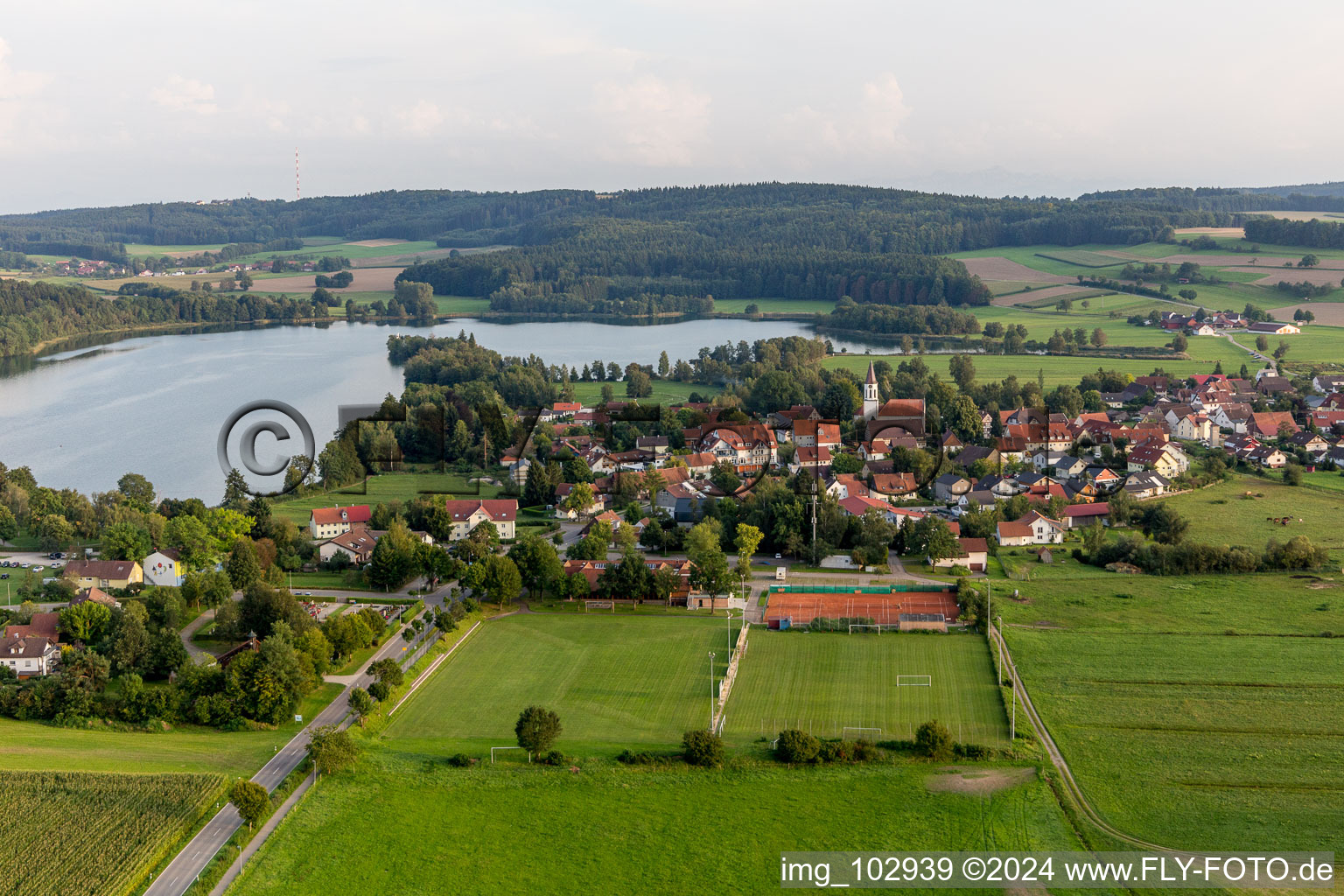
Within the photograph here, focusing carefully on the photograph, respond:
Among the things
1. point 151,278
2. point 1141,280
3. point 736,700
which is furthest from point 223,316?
point 736,700

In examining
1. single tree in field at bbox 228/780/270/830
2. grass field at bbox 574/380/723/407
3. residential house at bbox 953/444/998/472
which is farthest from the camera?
grass field at bbox 574/380/723/407

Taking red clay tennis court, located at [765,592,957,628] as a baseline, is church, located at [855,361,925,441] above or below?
above

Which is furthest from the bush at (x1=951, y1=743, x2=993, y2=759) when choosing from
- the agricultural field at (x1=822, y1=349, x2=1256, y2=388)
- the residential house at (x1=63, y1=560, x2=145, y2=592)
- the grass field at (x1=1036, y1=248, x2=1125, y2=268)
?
the grass field at (x1=1036, y1=248, x2=1125, y2=268)

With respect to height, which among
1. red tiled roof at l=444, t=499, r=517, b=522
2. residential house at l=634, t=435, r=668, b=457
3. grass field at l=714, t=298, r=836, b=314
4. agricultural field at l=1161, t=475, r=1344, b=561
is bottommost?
agricultural field at l=1161, t=475, r=1344, b=561

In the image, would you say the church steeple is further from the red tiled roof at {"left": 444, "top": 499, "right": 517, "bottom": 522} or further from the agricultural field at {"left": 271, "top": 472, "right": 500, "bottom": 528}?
the red tiled roof at {"left": 444, "top": 499, "right": 517, "bottom": 522}

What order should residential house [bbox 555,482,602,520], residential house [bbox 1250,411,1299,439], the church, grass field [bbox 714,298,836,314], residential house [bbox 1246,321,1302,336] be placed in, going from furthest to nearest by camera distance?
grass field [bbox 714,298,836,314] → residential house [bbox 1246,321,1302,336] → the church → residential house [bbox 1250,411,1299,439] → residential house [bbox 555,482,602,520]

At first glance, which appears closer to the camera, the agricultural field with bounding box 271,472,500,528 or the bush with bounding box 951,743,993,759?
the bush with bounding box 951,743,993,759

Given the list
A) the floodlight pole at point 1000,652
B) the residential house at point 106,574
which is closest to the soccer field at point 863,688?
the floodlight pole at point 1000,652
